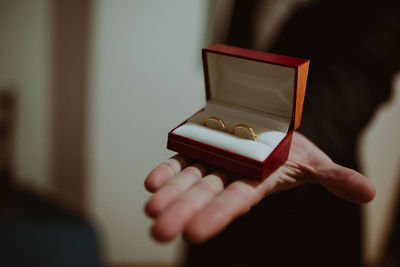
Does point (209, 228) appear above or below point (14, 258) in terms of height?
above

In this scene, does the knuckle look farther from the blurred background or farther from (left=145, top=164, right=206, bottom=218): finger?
the blurred background

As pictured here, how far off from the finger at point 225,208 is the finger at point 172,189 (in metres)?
0.04

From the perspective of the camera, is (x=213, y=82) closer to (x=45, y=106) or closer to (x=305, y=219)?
(x=305, y=219)

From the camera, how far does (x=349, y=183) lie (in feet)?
1.49

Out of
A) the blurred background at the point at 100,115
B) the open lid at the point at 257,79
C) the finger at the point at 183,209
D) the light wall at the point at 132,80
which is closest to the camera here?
the finger at the point at 183,209

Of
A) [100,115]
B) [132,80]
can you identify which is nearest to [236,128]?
[132,80]

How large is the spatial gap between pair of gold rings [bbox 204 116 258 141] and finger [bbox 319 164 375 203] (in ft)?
0.41

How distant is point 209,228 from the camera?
372 mm

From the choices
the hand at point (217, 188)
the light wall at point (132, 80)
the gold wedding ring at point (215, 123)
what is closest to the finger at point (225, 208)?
the hand at point (217, 188)

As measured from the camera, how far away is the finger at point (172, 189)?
396mm

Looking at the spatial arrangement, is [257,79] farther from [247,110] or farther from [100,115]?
[100,115]

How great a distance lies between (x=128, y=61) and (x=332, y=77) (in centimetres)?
96

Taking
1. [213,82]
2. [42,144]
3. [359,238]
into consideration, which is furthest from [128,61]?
[359,238]

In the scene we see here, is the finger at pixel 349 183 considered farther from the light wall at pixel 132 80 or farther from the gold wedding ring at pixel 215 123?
the light wall at pixel 132 80
